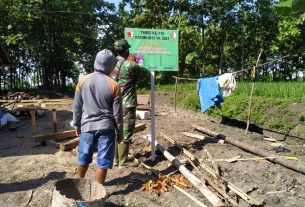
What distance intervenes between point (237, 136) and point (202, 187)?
4.51 metres

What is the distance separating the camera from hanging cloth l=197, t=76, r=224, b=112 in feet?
33.1

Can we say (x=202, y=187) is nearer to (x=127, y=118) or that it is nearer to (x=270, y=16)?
(x=127, y=118)

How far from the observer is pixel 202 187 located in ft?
17.5

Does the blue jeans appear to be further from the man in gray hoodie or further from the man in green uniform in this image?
the man in green uniform

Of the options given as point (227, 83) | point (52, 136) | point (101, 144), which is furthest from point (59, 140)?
point (227, 83)

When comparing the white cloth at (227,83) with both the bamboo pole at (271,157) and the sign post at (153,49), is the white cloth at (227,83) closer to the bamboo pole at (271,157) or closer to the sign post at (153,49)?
the bamboo pole at (271,157)

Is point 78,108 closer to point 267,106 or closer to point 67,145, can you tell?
point 67,145

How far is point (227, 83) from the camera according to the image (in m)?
10.0

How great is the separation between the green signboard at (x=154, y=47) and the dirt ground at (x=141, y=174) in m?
1.91

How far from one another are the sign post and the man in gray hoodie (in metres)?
1.81

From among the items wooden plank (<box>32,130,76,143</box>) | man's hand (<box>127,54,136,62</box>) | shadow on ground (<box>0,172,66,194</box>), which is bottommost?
shadow on ground (<box>0,172,66,194</box>)

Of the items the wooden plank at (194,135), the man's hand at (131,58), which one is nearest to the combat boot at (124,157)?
the man's hand at (131,58)

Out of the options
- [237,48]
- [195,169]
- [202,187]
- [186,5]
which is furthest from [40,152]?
[237,48]

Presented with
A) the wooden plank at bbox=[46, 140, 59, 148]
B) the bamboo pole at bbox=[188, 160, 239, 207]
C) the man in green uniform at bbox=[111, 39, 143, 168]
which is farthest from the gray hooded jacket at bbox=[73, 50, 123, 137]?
the wooden plank at bbox=[46, 140, 59, 148]
